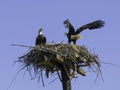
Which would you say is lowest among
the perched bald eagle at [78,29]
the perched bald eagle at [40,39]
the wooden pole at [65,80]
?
the wooden pole at [65,80]

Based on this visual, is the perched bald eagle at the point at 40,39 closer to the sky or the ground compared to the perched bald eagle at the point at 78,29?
closer to the ground

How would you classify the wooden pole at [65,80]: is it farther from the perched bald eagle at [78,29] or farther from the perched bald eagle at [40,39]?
the perched bald eagle at [78,29]

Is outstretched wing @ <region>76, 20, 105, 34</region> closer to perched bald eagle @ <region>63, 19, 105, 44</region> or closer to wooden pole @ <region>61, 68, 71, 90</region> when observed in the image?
perched bald eagle @ <region>63, 19, 105, 44</region>

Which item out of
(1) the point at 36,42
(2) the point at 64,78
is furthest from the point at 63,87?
(1) the point at 36,42

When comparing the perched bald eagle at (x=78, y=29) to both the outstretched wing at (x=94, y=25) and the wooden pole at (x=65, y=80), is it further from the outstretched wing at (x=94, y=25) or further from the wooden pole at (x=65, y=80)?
the wooden pole at (x=65, y=80)

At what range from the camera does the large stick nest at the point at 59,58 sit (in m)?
21.1

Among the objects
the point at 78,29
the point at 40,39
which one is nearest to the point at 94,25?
the point at 78,29

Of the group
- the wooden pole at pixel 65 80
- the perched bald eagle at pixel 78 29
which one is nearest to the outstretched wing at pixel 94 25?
the perched bald eagle at pixel 78 29

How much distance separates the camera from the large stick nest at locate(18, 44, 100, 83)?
69.1 feet

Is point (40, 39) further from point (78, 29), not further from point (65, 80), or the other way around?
point (65, 80)

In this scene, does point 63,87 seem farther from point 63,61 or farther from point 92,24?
point 92,24

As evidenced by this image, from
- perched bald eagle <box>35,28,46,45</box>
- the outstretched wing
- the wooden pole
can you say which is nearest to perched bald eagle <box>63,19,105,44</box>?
the outstretched wing

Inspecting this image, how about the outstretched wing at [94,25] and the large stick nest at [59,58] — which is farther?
the outstretched wing at [94,25]

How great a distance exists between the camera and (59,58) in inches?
826
